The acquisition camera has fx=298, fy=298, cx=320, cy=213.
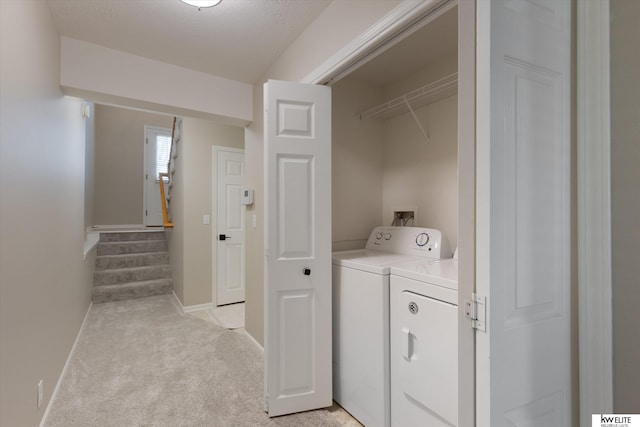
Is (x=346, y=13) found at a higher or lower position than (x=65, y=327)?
higher

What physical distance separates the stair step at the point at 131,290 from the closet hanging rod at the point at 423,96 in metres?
3.94

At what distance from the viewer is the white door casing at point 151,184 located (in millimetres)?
6098

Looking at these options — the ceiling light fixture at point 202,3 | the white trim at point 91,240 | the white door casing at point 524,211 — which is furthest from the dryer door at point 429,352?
the white trim at point 91,240

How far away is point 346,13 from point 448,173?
126 centimetres

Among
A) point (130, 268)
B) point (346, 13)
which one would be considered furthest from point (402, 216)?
point (130, 268)

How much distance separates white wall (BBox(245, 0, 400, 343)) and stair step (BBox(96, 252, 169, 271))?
2762 millimetres

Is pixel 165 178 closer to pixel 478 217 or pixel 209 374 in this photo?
pixel 209 374

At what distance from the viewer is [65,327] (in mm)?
2383

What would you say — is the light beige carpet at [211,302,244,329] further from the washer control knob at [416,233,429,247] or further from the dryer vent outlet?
the washer control knob at [416,233,429,247]

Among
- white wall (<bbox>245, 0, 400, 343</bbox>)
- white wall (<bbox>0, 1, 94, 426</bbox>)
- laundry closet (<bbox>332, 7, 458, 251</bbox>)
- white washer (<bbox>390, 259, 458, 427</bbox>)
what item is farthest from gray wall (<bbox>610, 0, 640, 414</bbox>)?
white wall (<bbox>0, 1, 94, 426</bbox>)

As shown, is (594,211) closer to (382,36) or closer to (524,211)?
(524,211)

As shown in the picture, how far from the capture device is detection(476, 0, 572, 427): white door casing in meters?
0.73

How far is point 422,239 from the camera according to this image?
2.05m

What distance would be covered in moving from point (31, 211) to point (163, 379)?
1.48 meters
